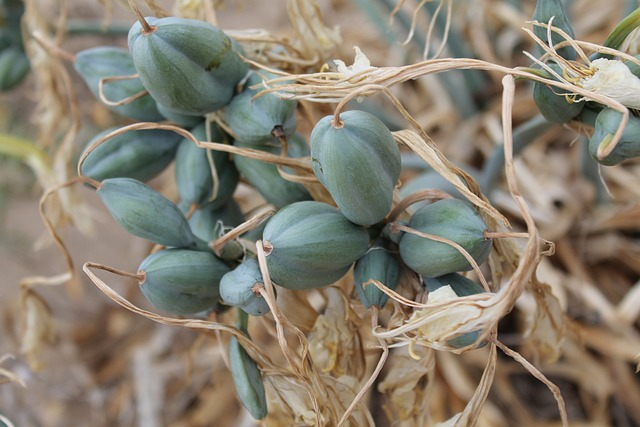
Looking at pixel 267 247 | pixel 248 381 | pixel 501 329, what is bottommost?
pixel 501 329

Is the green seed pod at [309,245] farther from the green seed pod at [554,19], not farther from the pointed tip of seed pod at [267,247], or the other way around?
the green seed pod at [554,19]

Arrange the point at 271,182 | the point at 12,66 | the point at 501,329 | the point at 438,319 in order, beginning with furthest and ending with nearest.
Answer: the point at 501,329 → the point at 12,66 → the point at 271,182 → the point at 438,319

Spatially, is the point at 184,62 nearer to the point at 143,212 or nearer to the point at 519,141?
the point at 143,212

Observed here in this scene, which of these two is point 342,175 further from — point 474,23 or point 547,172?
point 474,23

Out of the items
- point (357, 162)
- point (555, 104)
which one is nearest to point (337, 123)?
point (357, 162)

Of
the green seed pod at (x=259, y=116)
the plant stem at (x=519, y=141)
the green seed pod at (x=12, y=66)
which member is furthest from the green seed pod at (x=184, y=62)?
the green seed pod at (x=12, y=66)

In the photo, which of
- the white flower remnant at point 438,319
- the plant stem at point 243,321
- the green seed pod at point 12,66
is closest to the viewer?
the white flower remnant at point 438,319

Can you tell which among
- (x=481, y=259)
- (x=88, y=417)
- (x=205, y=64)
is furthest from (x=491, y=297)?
(x=88, y=417)

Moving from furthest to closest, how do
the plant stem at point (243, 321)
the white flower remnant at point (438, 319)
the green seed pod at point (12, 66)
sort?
the green seed pod at point (12, 66)
the plant stem at point (243, 321)
the white flower remnant at point (438, 319)
